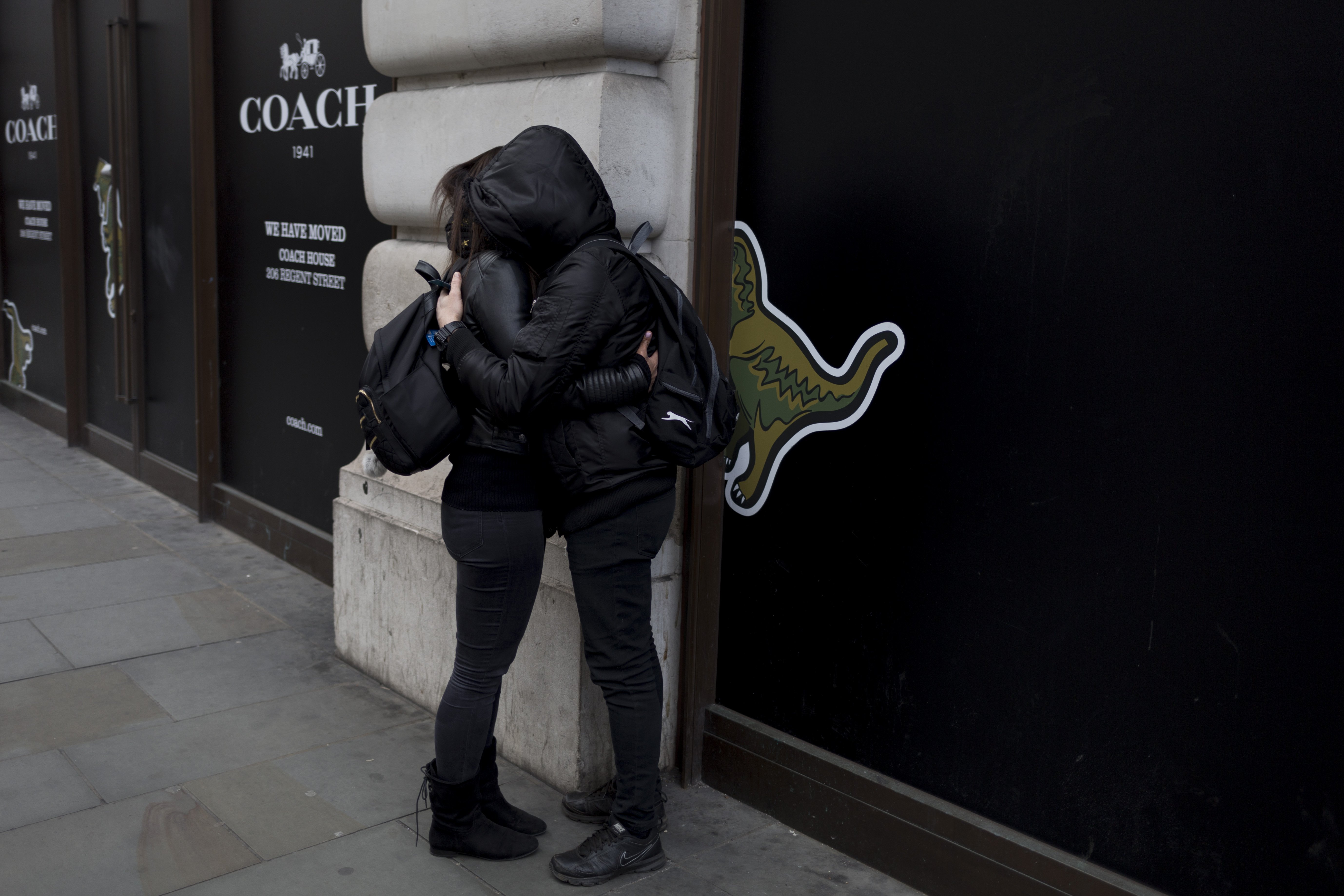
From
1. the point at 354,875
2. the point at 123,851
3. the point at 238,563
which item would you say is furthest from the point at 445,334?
the point at 238,563

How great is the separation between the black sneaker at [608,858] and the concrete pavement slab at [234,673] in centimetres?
152

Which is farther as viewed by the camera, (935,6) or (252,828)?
(252,828)

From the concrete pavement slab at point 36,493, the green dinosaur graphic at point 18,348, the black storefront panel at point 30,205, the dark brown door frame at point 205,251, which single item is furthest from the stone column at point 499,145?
the green dinosaur graphic at point 18,348

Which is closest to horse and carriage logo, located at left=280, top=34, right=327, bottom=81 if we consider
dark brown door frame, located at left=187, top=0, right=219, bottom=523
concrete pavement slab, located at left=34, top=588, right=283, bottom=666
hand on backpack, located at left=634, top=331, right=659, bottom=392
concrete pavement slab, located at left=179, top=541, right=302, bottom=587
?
dark brown door frame, located at left=187, top=0, right=219, bottom=523

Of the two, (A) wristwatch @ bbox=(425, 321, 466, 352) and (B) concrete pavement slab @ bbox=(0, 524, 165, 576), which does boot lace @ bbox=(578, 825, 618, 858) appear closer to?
(A) wristwatch @ bbox=(425, 321, 466, 352)

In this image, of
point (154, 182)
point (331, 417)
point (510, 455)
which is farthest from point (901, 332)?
point (154, 182)

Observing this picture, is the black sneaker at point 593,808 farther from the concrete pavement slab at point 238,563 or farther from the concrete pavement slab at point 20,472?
the concrete pavement slab at point 20,472

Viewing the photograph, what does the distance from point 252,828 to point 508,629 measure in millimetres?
978

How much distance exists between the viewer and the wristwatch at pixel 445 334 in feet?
9.52

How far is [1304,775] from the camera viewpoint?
2426 millimetres

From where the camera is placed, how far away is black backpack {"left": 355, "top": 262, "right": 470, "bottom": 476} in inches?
114

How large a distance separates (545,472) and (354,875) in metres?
1.18

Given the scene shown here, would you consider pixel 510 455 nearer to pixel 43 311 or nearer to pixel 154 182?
pixel 154 182

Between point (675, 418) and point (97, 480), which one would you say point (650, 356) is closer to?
point (675, 418)
